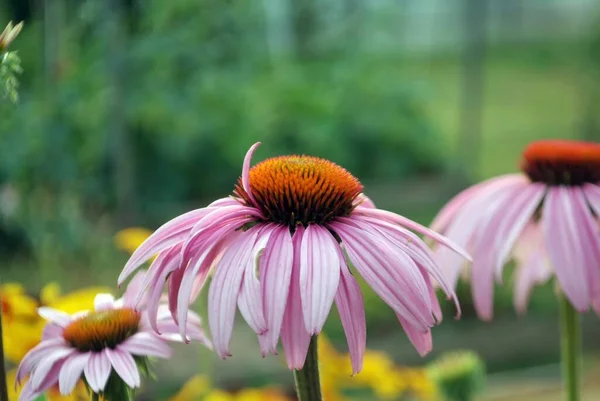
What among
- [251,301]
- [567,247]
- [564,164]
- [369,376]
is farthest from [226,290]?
[369,376]

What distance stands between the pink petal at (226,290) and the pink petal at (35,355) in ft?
0.40

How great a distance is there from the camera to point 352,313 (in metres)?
0.38

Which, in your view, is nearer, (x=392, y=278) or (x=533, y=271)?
(x=392, y=278)

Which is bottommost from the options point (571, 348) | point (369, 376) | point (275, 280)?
point (369, 376)

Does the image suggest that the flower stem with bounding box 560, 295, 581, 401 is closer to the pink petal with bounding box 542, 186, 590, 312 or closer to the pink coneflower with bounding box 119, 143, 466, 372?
the pink petal with bounding box 542, 186, 590, 312

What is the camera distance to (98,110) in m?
2.14

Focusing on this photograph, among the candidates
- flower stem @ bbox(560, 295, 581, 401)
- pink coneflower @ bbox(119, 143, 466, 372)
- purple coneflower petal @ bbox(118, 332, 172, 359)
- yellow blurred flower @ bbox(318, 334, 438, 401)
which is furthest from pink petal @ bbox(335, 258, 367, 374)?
yellow blurred flower @ bbox(318, 334, 438, 401)

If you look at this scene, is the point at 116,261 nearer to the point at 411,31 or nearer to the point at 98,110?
the point at 98,110

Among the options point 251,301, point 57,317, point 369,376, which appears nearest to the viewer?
point 251,301

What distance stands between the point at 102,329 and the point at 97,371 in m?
0.03

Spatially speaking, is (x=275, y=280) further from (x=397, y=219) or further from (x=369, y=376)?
(x=369, y=376)

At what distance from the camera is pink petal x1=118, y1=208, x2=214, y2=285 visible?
1.27 feet

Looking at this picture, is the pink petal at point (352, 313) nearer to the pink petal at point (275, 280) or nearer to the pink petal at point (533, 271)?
the pink petal at point (275, 280)

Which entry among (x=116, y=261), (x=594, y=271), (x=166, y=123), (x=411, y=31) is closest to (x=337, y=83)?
(x=411, y=31)
